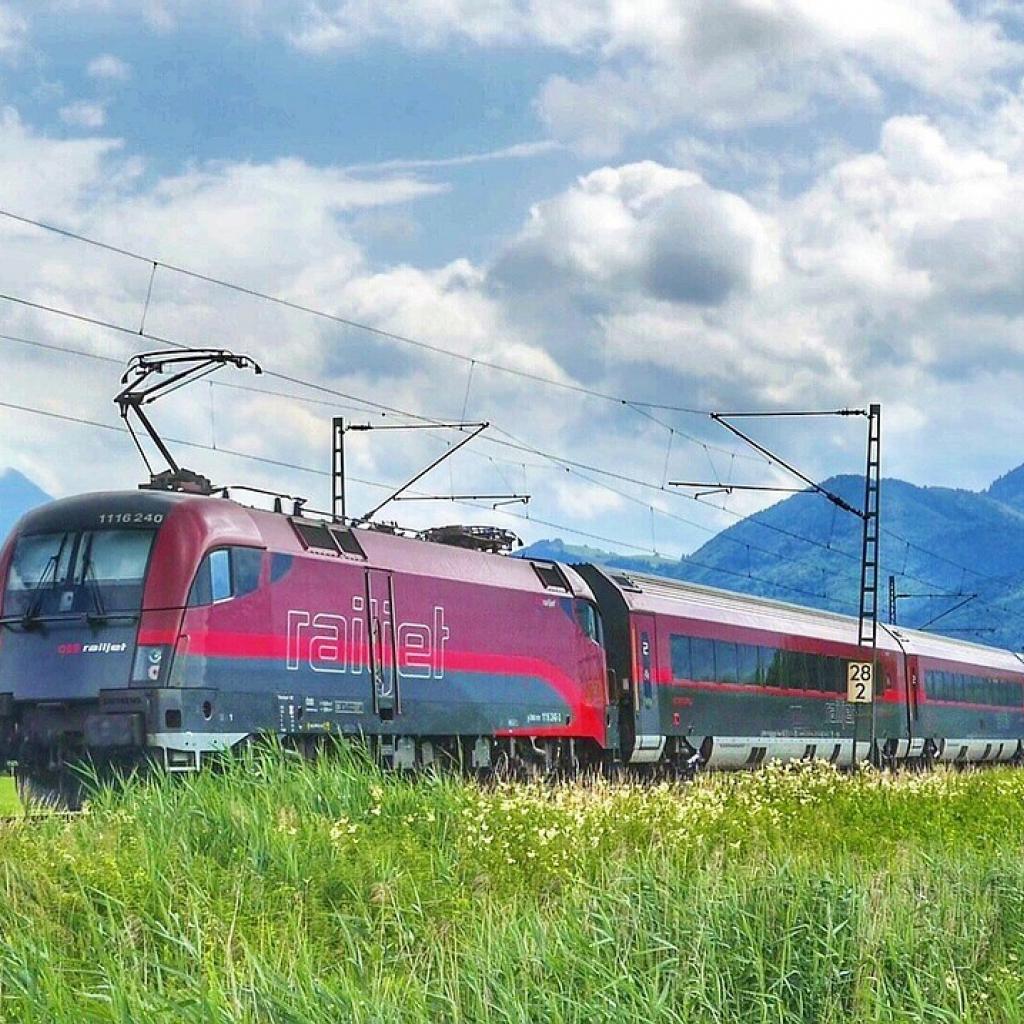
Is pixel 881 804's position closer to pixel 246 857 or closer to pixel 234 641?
pixel 234 641

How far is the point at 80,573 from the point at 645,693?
40.9 feet

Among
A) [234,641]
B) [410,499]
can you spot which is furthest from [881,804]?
[410,499]

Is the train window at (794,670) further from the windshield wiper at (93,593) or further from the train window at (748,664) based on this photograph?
the windshield wiper at (93,593)

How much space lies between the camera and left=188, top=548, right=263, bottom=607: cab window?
18922 mm

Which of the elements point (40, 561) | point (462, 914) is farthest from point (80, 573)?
point (462, 914)

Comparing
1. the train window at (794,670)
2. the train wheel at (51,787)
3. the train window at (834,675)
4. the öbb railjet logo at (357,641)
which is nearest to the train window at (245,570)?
the öbb railjet logo at (357,641)

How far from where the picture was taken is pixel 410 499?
122 feet

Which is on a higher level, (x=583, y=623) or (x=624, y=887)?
(x=583, y=623)

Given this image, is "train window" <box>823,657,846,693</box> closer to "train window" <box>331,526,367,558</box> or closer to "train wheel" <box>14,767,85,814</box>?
"train window" <box>331,526,367,558</box>

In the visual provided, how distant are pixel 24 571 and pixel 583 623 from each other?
1031 cm

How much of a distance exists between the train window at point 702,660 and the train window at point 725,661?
0.21 metres

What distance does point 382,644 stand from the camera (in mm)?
21547

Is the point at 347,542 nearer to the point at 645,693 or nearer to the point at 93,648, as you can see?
the point at 93,648

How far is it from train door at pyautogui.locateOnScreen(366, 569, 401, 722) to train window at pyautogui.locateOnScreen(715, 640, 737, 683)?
40.3 feet
